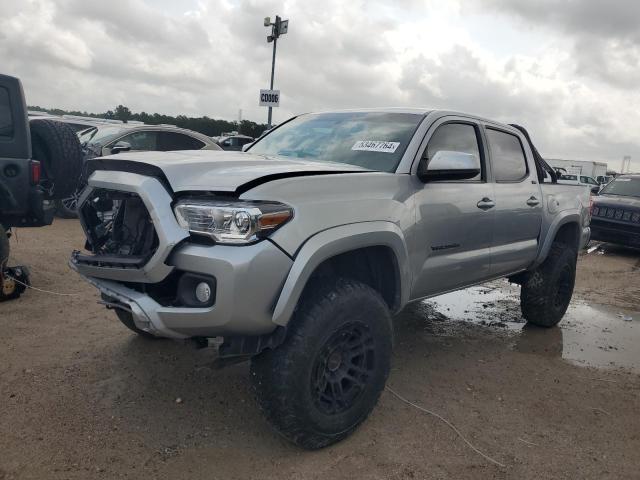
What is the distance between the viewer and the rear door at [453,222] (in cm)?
346

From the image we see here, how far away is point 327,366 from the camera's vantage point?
112 inches

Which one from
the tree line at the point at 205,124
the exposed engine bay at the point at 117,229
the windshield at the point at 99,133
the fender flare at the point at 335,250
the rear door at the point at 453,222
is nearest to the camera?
the fender flare at the point at 335,250

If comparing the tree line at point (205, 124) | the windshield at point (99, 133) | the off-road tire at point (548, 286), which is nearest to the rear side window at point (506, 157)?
the off-road tire at point (548, 286)

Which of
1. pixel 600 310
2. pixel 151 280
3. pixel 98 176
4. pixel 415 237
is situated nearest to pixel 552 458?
pixel 415 237

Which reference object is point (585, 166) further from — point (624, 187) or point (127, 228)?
point (127, 228)

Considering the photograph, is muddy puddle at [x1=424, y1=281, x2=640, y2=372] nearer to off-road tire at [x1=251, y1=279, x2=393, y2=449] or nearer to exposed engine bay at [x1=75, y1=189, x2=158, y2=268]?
off-road tire at [x1=251, y1=279, x2=393, y2=449]

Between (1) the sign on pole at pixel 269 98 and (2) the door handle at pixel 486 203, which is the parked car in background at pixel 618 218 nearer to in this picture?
(2) the door handle at pixel 486 203

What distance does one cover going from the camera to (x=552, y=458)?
2988 mm

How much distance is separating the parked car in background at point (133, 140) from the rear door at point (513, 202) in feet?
20.2

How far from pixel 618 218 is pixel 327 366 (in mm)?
9420

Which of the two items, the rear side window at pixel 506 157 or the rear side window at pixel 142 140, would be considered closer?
the rear side window at pixel 506 157

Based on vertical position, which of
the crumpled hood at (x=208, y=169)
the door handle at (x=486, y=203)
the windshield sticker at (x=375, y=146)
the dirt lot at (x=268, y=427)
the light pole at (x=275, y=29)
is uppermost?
the light pole at (x=275, y=29)

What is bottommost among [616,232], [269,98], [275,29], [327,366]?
[327,366]

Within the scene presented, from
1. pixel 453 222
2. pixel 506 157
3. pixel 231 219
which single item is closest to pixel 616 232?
pixel 506 157
